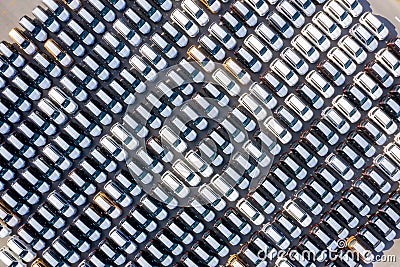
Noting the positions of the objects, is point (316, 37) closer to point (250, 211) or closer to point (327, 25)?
point (327, 25)

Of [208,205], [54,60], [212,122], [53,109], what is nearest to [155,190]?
[208,205]

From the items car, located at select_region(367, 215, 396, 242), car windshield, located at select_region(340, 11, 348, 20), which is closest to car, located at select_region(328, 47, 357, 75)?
car windshield, located at select_region(340, 11, 348, 20)

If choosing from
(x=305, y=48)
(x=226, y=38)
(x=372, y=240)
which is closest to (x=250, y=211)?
(x=372, y=240)

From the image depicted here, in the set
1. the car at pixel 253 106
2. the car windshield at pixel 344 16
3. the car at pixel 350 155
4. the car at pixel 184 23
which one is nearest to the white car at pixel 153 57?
the car at pixel 184 23

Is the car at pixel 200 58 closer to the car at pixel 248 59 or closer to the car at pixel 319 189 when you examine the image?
the car at pixel 248 59

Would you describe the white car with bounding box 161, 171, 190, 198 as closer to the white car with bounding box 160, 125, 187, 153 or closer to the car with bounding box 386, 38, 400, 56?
the white car with bounding box 160, 125, 187, 153
